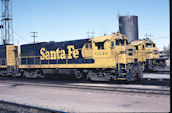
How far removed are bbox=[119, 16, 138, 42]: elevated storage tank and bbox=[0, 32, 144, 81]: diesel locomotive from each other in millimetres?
22365

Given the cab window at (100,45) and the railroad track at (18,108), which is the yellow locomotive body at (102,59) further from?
the railroad track at (18,108)

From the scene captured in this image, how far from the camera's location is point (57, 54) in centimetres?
1650

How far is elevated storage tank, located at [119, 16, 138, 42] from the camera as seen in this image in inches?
1460

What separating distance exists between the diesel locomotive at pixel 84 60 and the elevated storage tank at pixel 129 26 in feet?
73.4

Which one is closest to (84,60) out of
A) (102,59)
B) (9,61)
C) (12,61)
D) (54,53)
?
(102,59)

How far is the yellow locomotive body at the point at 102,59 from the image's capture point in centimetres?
1335

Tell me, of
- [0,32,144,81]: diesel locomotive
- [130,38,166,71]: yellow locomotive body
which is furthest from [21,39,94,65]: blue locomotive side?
[130,38,166,71]: yellow locomotive body

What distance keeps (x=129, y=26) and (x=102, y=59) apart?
25.7 metres

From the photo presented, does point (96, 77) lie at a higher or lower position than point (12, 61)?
lower

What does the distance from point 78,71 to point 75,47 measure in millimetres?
1991

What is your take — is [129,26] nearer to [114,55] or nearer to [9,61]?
[9,61]

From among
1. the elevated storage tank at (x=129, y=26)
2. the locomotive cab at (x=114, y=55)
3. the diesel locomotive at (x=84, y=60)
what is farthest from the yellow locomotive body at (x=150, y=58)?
the elevated storage tank at (x=129, y=26)

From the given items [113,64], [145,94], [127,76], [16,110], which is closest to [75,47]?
[113,64]

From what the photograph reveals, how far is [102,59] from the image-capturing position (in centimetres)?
1400
